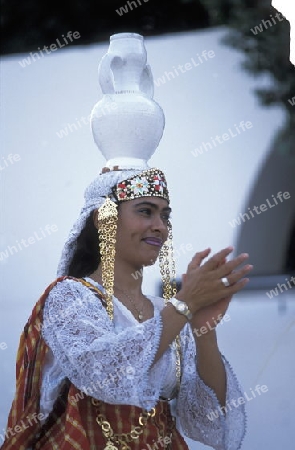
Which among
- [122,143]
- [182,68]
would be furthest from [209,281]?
[182,68]

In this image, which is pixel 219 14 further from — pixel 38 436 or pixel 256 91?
pixel 38 436

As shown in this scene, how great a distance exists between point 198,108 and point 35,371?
5.79ft

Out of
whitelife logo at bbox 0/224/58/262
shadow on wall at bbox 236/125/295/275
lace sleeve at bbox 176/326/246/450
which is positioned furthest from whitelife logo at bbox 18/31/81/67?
lace sleeve at bbox 176/326/246/450

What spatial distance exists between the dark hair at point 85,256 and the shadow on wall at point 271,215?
1.14 metres

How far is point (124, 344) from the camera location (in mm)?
2697

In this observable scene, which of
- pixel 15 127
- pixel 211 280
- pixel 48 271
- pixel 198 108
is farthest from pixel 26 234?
pixel 211 280

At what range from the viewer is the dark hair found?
10.2 ft

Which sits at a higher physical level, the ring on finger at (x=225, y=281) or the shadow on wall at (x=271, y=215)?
the shadow on wall at (x=271, y=215)

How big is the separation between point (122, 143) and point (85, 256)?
38cm

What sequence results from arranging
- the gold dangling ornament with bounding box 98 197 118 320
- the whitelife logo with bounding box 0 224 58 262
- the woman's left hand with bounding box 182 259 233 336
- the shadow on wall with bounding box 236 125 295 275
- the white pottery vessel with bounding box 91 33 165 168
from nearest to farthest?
the woman's left hand with bounding box 182 259 233 336 < the gold dangling ornament with bounding box 98 197 118 320 < the white pottery vessel with bounding box 91 33 165 168 < the shadow on wall with bounding box 236 125 295 275 < the whitelife logo with bounding box 0 224 58 262

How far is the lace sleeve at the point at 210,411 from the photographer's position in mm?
3051

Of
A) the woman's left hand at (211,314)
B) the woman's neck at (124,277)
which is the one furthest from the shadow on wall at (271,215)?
the woman's left hand at (211,314)

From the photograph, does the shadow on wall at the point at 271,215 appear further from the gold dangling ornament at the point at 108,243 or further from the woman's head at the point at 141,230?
the gold dangling ornament at the point at 108,243

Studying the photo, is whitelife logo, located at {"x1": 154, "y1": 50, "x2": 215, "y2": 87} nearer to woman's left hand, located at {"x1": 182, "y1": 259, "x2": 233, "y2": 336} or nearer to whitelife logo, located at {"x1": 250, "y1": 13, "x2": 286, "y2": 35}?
whitelife logo, located at {"x1": 250, "y1": 13, "x2": 286, "y2": 35}
